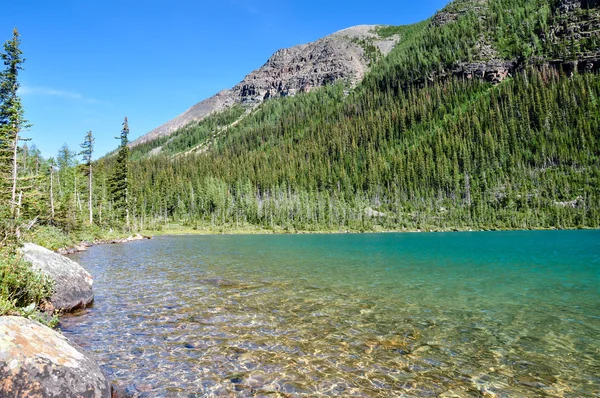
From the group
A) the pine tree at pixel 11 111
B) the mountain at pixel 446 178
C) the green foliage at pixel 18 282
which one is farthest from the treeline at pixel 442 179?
the green foliage at pixel 18 282

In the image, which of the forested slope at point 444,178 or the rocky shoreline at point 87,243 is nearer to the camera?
the rocky shoreline at point 87,243

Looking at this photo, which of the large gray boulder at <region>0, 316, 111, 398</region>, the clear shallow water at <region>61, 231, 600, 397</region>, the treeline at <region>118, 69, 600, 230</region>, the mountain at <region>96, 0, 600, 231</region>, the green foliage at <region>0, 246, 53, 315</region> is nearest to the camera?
the large gray boulder at <region>0, 316, 111, 398</region>

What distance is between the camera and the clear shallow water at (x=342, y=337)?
A: 27.8 feet

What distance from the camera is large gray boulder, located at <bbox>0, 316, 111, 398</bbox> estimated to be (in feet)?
19.5

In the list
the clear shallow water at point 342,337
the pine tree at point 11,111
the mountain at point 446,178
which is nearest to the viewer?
the clear shallow water at point 342,337

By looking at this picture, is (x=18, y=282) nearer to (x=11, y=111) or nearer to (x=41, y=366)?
(x=41, y=366)

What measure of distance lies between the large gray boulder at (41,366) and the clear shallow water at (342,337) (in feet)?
5.04

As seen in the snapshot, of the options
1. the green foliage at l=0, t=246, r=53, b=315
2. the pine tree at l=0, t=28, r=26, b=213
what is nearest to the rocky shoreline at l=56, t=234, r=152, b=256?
the pine tree at l=0, t=28, r=26, b=213

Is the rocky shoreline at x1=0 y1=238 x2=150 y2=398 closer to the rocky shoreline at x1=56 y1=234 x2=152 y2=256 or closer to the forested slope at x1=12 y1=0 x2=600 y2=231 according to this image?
the rocky shoreline at x1=56 y1=234 x2=152 y2=256

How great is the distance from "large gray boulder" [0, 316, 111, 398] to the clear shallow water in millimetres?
1537

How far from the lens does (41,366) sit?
6.29m

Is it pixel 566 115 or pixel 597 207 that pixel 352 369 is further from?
pixel 566 115

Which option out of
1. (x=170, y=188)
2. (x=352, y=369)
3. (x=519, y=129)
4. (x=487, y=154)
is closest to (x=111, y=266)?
(x=352, y=369)

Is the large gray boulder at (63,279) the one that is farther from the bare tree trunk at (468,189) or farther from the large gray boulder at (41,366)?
the bare tree trunk at (468,189)
